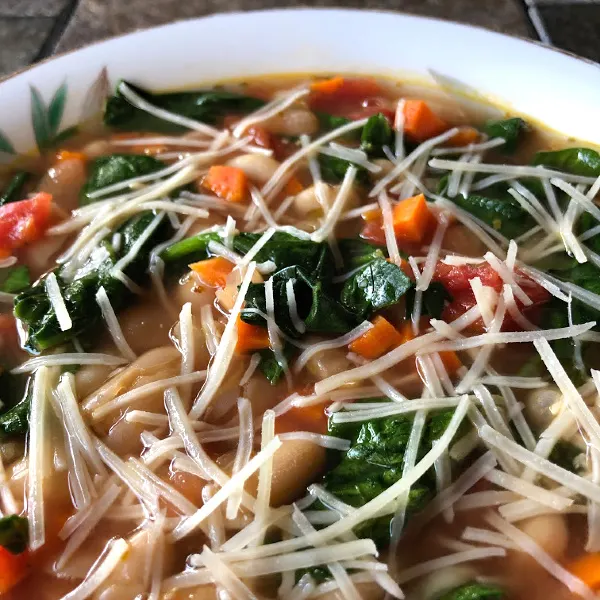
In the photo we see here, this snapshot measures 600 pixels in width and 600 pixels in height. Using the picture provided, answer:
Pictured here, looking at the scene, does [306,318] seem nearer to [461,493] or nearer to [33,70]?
[461,493]

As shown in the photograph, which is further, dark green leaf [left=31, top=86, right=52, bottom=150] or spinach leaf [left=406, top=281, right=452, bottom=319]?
dark green leaf [left=31, top=86, right=52, bottom=150]

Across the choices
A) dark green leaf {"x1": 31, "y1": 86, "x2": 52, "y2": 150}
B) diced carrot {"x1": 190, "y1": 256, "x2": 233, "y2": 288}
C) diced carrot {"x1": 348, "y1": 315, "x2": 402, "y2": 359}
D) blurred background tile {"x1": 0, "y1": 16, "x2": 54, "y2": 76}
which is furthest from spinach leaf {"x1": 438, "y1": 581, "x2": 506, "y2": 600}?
blurred background tile {"x1": 0, "y1": 16, "x2": 54, "y2": 76}

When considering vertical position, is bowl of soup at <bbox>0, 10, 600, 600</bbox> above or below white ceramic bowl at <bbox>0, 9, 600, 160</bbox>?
below

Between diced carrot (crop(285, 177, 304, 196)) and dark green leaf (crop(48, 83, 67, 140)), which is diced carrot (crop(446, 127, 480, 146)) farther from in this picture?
dark green leaf (crop(48, 83, 67, 140))

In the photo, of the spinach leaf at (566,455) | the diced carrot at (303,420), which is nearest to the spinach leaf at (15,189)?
the diced carrot at (303,420)

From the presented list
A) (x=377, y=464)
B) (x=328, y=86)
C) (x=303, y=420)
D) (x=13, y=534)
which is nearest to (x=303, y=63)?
(x=328, y=86)

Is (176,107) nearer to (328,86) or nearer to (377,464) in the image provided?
(328,86)

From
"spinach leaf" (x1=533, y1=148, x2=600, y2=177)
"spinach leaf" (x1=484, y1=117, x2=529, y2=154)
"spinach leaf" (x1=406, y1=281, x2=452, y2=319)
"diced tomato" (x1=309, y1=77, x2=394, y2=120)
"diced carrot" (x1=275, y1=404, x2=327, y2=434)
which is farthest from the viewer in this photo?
"diced tomato" (x1=309, y1=77, x2=394, y2=120)
